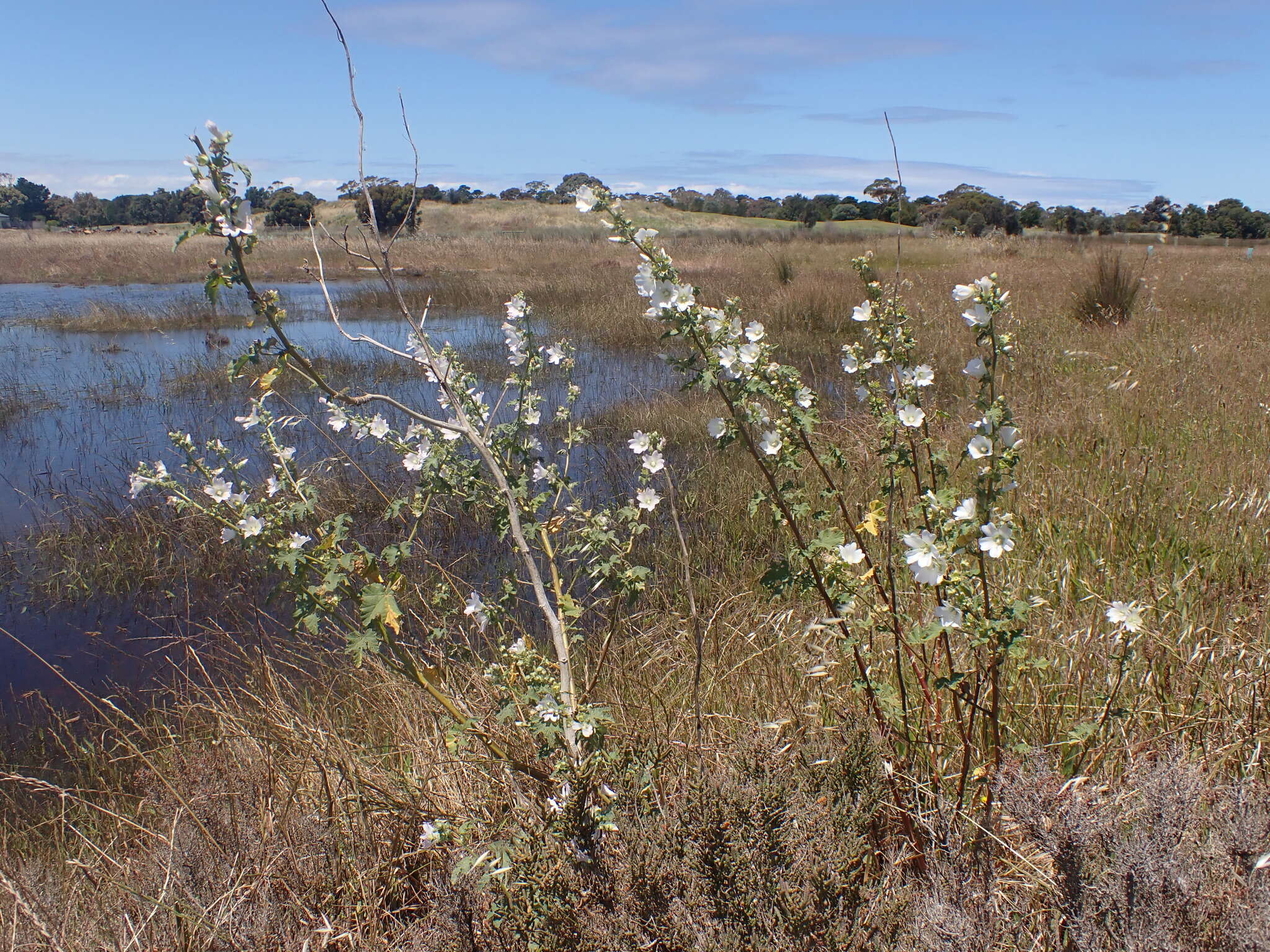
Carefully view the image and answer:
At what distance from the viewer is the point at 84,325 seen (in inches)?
579

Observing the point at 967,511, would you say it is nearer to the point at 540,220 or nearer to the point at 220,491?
the point at 220,491

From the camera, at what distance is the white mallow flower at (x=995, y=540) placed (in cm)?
139

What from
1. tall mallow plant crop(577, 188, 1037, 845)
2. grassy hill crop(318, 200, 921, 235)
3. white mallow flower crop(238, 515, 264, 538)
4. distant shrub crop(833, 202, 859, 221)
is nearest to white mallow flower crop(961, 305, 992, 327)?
tall mallow plant crop(577, 188, 1037, 845)

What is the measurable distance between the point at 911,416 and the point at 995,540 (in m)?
0.36

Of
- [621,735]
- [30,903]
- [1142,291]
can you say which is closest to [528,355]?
[621,735]

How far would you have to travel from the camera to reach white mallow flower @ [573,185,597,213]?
166 centimetres

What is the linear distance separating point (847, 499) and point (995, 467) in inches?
128

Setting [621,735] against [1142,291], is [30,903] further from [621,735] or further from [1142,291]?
[1142,291]

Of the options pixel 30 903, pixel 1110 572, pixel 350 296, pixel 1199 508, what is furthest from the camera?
pixel 350 296

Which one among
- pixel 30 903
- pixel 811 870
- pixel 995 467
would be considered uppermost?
pixel 995 467

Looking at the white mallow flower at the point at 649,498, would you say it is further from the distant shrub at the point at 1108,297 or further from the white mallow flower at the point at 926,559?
the distant shrub at the point at 1108,297

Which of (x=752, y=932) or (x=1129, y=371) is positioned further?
(x=1129, y=371)

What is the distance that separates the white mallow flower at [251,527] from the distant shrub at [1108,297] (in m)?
8.79

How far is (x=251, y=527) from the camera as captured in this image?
1849 millimetres
